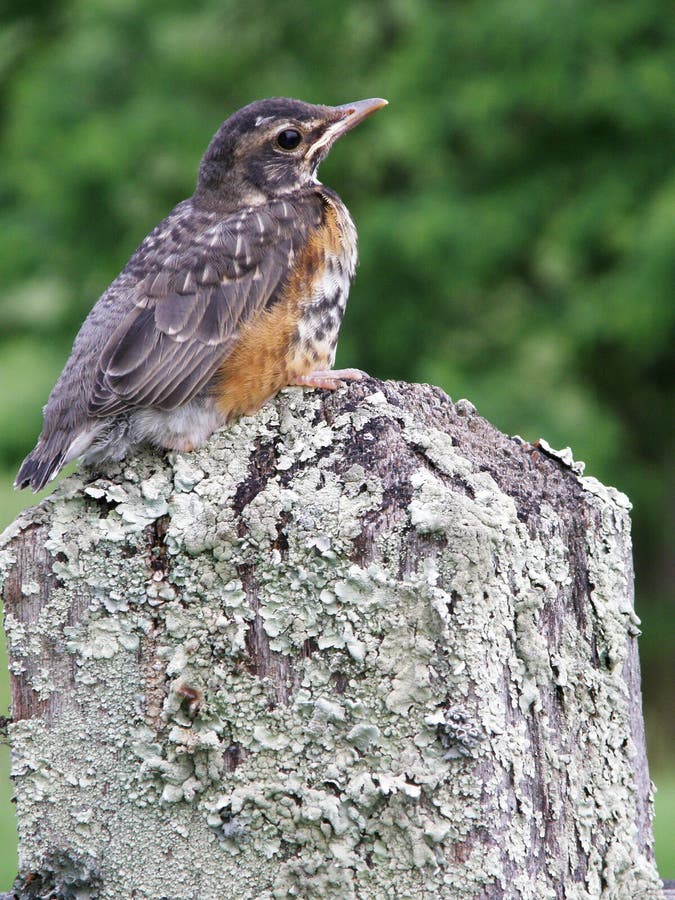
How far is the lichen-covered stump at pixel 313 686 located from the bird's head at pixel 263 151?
1.35m

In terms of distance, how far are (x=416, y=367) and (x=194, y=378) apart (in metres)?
5.56

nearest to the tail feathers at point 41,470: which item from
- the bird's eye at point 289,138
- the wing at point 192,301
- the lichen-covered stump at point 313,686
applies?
the wing at point 192,301

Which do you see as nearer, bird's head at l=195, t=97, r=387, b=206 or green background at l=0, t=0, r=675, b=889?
bird's head at l=195, t=97, r=387, b=206

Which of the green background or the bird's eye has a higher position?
the green background

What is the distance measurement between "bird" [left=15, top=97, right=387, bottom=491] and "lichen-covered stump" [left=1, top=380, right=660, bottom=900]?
318mm

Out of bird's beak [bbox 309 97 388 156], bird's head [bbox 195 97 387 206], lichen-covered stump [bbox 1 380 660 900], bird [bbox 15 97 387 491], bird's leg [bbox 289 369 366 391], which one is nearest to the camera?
lichen-covered stump [bbox 1 380 660 900]

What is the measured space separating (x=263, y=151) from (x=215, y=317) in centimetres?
86

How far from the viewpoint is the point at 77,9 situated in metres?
9.79

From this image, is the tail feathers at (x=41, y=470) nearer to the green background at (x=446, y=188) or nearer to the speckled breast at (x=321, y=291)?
the speckled breast at (x=321, y=291)

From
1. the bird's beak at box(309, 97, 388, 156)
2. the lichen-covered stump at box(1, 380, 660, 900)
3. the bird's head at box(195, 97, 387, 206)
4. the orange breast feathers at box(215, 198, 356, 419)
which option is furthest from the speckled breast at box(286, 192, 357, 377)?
the lichen-covered stump at box(1, 380, 660, 900)

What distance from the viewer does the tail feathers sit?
2.91 metres

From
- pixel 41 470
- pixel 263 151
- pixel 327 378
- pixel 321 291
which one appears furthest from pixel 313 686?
pixel 263 151

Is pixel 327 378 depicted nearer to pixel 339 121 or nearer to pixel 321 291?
pixel 321 291

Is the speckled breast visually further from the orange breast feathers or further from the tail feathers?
the tail feathers
